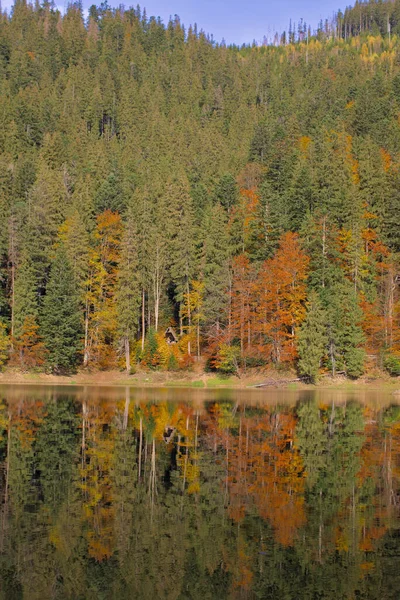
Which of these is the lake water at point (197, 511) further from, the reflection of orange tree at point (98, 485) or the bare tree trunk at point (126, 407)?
the bare tree trunk at point (126, 407)

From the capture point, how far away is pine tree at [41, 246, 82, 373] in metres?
69.1

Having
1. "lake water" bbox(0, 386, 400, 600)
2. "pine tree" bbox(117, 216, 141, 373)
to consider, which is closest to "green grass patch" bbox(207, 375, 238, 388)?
"pine tree" bbox(117, 216, 141, 373)

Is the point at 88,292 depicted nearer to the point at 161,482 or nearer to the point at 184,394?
the point at 184,394

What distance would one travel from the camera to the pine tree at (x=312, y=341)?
209 ft

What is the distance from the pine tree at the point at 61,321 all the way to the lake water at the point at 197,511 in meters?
37.2

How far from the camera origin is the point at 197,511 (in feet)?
51.8

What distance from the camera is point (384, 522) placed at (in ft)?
50.0

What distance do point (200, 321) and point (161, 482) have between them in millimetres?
55819

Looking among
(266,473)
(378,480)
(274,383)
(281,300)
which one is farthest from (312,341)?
(378,480)

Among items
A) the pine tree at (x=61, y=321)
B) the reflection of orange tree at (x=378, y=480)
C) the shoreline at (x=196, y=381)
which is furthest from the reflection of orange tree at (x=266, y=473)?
the pine tree at (x=61, y=321)

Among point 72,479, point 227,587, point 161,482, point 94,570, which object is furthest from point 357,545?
point 72,479

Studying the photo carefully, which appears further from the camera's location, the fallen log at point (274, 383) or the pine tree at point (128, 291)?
the pine tree at point (128, 291)

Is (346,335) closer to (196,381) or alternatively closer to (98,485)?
(196,381)

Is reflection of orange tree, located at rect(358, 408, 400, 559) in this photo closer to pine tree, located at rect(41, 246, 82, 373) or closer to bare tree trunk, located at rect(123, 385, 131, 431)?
bare tree trunk, located at rect(123, 385, 131, 431)
